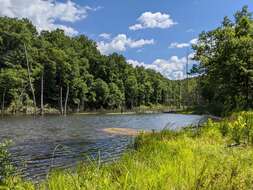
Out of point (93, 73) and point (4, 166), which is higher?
point (93, 73)

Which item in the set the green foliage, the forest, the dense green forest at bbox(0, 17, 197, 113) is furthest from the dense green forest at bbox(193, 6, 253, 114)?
the dense green forest at bbox(0, 17, 197, 113)

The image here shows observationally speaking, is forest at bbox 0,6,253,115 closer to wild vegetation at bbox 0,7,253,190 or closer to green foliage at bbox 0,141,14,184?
wild vegetation at bbox 0,7,253,190

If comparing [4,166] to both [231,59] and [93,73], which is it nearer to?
[231,59]

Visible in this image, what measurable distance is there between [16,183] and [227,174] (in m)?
3.23

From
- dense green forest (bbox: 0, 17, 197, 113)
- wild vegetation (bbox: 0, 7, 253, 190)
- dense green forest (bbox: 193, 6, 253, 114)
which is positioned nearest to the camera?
wild vegetation (bbox: 0, 7, 253, 190)

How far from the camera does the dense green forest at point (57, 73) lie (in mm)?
83588

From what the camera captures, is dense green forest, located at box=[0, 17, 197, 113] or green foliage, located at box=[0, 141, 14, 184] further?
dense green forest, located at box=[0, 17, 197, 113]

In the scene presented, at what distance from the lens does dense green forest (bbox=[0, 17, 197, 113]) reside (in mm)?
83588

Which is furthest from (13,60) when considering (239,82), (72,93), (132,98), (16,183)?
(16,183)

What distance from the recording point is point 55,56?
93.4 m

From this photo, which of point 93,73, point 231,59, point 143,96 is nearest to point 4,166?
point 231,59

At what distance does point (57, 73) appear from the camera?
95188mm

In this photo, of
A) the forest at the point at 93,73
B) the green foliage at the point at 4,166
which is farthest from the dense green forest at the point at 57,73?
the green foliage at the point at 4,166

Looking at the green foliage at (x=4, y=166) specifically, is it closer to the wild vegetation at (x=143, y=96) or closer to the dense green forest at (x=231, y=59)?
the wild vegetation at (x=143, y=96)
